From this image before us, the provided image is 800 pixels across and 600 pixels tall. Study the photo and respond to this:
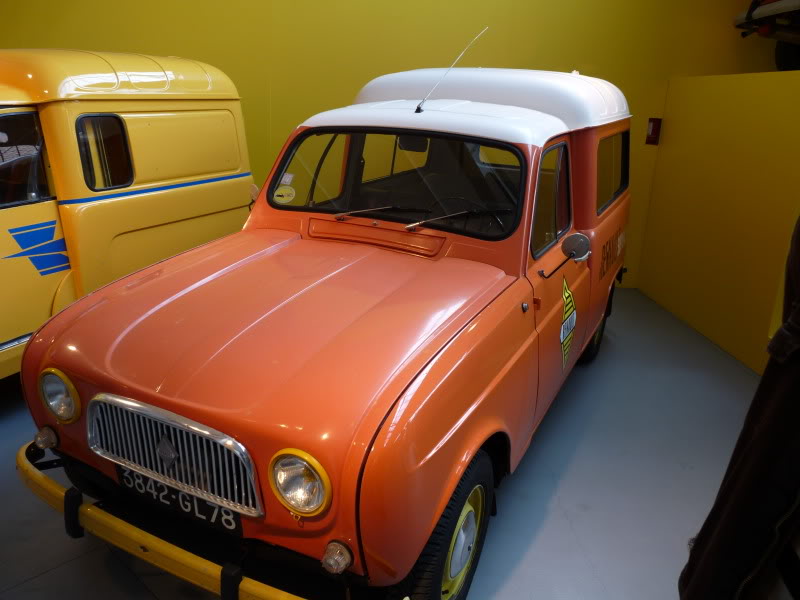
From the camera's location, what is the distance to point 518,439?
7.74 feet

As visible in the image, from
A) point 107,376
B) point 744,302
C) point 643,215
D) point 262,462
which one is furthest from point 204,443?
point 643,215

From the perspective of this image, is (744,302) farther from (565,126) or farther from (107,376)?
(107,376)

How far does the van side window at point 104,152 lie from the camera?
11.2ft

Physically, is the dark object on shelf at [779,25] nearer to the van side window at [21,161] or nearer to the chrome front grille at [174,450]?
the chrome front grille at [174,450]

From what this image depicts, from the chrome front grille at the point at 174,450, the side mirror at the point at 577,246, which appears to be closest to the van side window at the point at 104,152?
the chrome front grille at the point at 174,450

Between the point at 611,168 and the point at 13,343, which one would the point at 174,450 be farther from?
the point at 611,168

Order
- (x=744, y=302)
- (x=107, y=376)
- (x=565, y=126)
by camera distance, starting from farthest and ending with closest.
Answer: (x=744, y=302) → (x=565, y=126) → (x=107, y=376)

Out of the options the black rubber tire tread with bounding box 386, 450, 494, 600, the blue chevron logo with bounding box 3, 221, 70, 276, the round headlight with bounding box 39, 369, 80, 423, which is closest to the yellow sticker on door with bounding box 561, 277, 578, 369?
the black rubber tire tread with bounding box 386, 450, 494, 600

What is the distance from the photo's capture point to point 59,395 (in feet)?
6.32

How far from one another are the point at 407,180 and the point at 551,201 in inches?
26.3

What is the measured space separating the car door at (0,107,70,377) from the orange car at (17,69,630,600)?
1192mm

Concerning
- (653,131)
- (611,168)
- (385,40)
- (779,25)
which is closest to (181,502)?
(611,168)

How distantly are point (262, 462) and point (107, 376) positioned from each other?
584 mm

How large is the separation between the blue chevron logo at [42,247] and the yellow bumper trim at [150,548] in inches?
61.1
